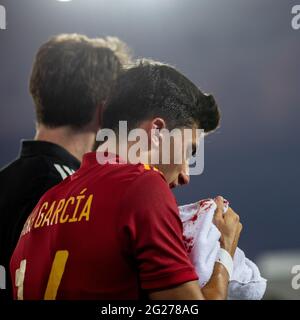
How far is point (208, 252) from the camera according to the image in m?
0.86

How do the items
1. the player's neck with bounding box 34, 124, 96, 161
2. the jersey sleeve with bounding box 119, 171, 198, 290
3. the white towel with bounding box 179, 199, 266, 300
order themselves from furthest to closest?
1. the player's neck with bounding box 34, 124, 96, 161
2. the white towel with bounding box 179, 199, 266, 300
3. the jersey sleeve with bounding box 119, 171, 198, 290

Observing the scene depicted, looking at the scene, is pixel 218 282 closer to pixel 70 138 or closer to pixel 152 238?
pixel 152 238

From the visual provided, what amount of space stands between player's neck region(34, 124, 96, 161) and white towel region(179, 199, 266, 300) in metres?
0.31

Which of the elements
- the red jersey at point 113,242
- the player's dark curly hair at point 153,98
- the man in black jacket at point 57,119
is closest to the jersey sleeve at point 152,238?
the red jersey at point 113,242

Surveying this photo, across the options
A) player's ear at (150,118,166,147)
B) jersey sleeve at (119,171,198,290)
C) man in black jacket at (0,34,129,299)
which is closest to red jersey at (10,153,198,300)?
jersey sleeve at (119,171,198,290)

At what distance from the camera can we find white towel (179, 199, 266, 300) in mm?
847

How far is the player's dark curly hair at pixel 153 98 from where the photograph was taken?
0.92 meters

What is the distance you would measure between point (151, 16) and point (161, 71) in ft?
7.28

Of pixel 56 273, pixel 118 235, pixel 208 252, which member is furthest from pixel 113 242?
pixel 208 252

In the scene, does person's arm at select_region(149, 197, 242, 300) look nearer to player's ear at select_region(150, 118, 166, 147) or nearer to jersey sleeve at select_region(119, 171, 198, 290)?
jersey sleeve at select_region(119, 171, 198, 290)

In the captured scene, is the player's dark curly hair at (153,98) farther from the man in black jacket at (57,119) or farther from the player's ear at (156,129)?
the man in black jacket at (57,119)

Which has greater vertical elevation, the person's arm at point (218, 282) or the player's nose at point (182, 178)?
the player's nose at point (182, 178)

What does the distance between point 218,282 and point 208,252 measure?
59 millimetres

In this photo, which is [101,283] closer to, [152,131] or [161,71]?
[152,131]
